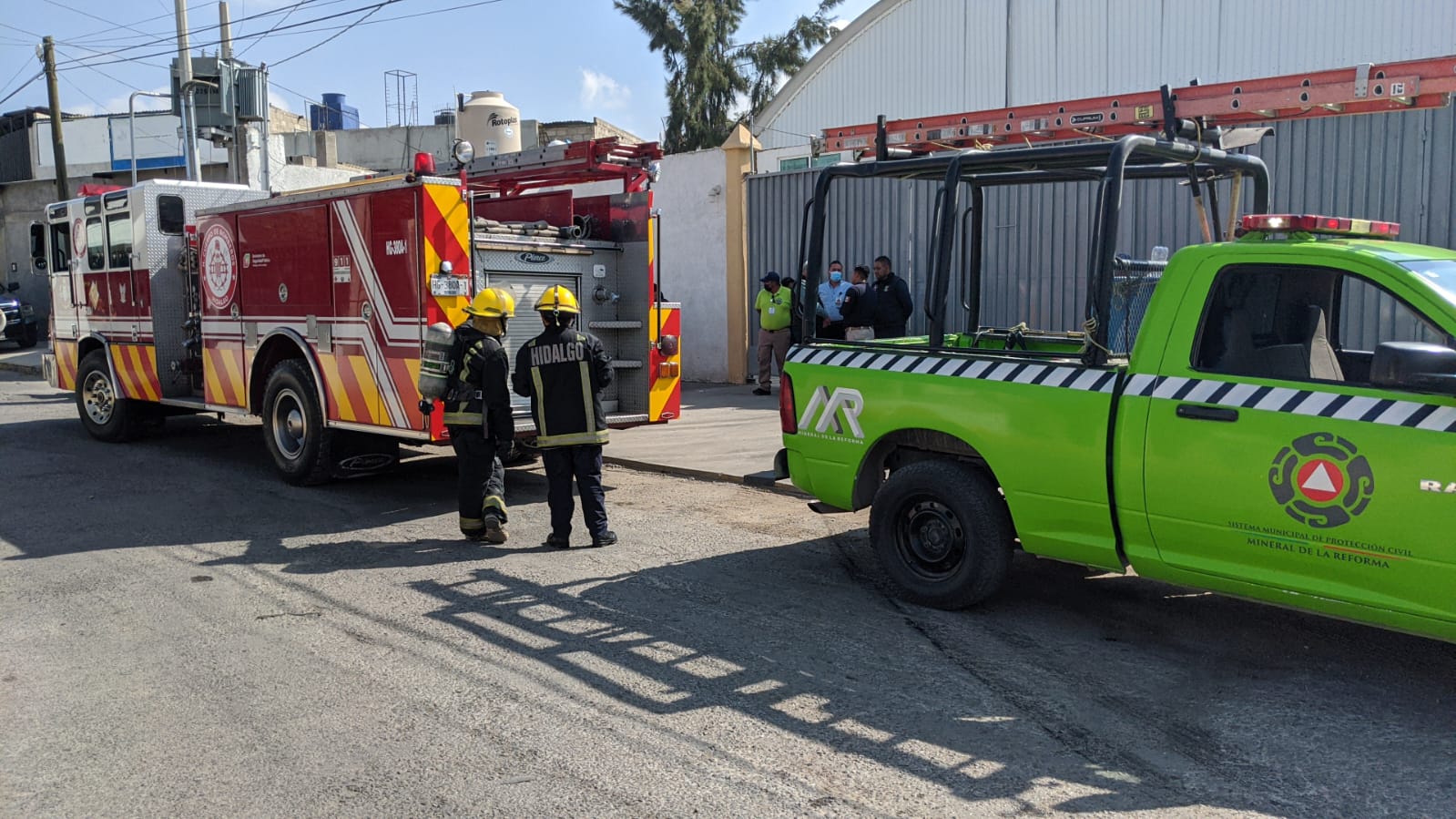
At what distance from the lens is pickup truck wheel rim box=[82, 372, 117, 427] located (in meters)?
12.1

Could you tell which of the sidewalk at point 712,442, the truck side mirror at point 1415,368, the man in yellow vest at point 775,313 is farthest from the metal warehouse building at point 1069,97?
the truck side mirror at point 1415,368

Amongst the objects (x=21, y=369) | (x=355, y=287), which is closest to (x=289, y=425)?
(x=355, y=287)

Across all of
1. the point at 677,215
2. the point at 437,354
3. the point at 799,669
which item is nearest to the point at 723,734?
the point at 799,669

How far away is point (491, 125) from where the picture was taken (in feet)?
48.0

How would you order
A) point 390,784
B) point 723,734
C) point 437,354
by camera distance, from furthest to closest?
point 437,354 → point 723,734 → point 390,784

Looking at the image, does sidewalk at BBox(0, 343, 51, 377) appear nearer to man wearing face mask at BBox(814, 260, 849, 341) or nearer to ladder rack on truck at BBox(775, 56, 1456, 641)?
man wearing face mask at BBox(814, 260, 849, 341)

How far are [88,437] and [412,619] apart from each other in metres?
8.83

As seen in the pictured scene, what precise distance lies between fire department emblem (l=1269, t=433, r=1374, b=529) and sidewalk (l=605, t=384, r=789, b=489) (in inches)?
139

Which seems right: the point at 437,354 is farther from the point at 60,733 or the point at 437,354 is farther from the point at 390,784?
the point at 390,784

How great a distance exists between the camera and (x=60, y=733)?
4.47 m

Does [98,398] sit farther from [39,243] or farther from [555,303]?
[555,303]

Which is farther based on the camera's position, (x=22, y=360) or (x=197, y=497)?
(x=22, y=360)

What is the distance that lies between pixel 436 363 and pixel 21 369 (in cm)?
1929

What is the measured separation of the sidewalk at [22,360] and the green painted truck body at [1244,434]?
20.6m
